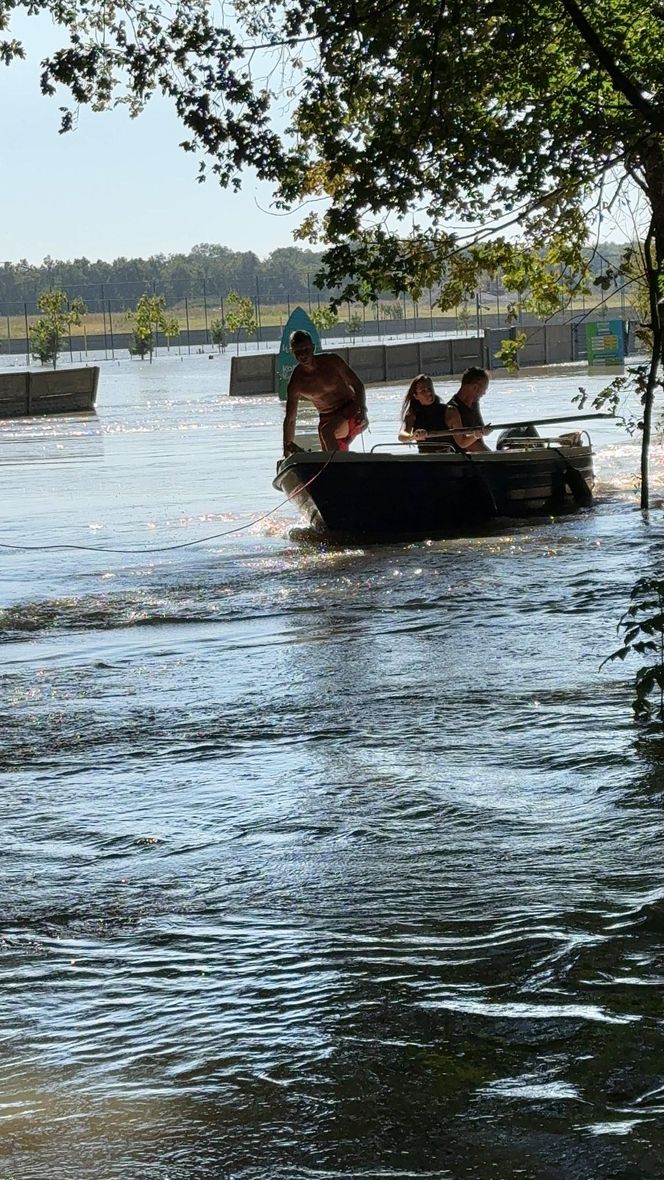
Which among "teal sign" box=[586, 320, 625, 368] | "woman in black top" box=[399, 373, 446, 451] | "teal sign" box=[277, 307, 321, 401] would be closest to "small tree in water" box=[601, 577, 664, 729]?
"woman in black top" box=[399, 373, 446, 451]

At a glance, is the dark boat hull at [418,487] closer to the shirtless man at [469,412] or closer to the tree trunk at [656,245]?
the shirtless man at [469,412]

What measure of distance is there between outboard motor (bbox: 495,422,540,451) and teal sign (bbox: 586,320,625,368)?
3559 cm

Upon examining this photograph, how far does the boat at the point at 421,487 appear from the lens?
1495 centimetres

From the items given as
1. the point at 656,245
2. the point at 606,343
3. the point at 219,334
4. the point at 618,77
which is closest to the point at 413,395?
the point at 656,245

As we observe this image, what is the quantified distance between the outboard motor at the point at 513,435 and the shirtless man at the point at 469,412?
30cm

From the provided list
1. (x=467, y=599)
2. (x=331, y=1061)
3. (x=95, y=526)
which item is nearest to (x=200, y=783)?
(x=331, y=1061)

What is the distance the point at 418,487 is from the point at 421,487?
3 cm

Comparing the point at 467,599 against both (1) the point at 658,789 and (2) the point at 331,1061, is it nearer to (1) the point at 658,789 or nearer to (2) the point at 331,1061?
(1) the point at 658,789

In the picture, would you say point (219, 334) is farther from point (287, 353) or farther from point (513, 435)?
point (513, 435)

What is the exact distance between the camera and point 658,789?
254 inches

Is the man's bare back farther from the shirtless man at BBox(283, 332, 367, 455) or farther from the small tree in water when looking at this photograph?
the small tree in water

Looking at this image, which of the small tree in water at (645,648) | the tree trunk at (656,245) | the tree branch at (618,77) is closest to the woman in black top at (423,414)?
the tree trunk at (656,245)

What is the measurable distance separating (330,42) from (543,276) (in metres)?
3.34

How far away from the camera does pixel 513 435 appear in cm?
1703
